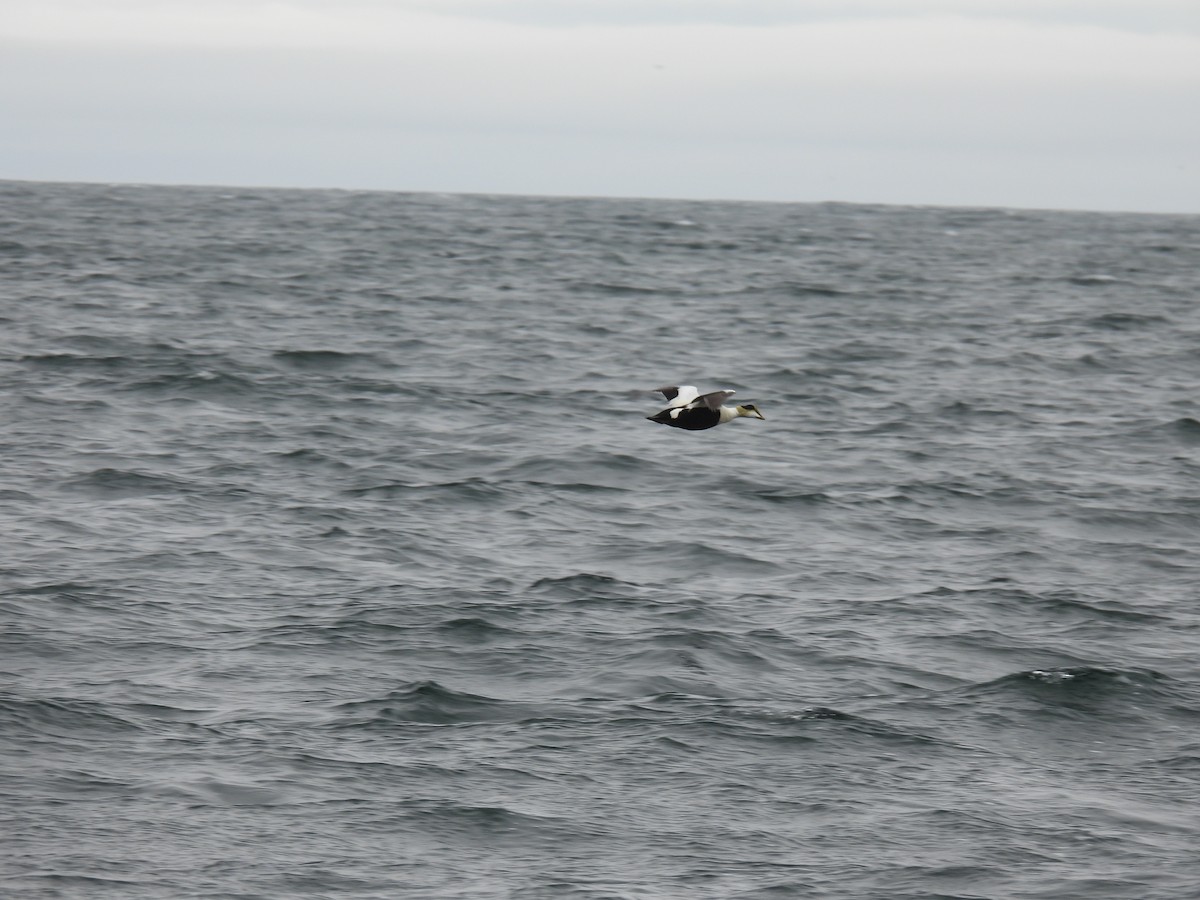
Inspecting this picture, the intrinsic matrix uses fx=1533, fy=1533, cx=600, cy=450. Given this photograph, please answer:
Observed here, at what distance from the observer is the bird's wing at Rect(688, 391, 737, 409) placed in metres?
12.2

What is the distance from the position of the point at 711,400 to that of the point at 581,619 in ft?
11.2

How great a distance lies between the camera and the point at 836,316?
42375 mm

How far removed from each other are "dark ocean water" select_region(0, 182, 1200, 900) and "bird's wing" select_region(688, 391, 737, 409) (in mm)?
524

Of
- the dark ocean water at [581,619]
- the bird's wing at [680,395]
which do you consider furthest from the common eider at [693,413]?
the dark ocean water at [581,619]

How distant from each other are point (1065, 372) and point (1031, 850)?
916 inches

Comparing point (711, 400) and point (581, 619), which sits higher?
point (711, 400)

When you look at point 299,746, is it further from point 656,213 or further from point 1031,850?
point 656,213

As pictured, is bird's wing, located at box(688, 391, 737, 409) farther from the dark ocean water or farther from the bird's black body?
the dark ocean water

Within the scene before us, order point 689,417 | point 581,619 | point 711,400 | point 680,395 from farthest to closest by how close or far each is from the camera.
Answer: point 581,619 < point 680,395 < point 689,417 < point 711,400

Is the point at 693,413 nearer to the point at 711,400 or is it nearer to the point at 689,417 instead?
the point at 689,417

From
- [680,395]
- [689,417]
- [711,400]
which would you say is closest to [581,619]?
[680,395]

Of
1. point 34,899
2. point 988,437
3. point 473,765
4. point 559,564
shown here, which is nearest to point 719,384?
point 988,437

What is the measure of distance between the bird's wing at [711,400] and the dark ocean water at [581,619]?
524 mm

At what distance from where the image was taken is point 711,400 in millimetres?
12461
